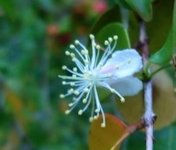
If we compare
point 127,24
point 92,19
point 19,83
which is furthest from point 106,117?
point 92,19

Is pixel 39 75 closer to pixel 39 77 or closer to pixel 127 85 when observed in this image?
pixel 39 77

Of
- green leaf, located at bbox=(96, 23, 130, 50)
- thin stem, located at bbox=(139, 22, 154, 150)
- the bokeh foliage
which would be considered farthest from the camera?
the bokeh foliage

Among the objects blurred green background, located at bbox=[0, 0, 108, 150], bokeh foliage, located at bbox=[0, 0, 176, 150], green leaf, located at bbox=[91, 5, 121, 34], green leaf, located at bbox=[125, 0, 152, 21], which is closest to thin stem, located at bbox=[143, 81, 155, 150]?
green leaf, located at bbox=[125, 0, 152, 21]

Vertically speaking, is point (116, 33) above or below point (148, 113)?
above

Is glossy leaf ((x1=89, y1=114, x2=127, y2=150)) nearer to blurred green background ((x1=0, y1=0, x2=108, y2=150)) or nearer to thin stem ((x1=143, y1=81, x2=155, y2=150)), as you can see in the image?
thin stem ((x1=143, y1=81, x2=155, y2=150))

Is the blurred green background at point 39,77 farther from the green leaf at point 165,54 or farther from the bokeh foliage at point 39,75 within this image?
the green leaf at point 165,54

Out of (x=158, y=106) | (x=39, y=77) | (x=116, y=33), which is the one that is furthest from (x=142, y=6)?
(x=39, y=77)
